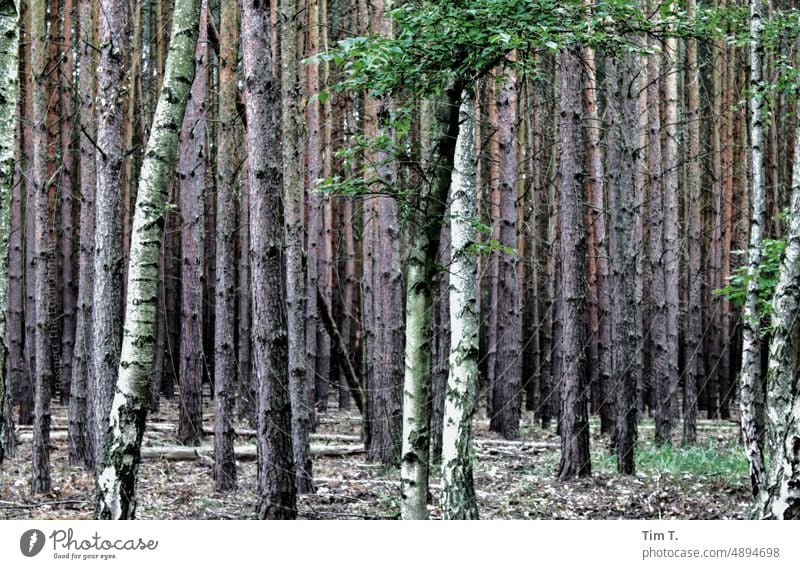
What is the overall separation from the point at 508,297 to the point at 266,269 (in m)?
7.47

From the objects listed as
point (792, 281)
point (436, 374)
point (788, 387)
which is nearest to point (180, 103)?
point (792, 281)

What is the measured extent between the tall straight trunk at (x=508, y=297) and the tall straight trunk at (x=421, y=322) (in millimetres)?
5806

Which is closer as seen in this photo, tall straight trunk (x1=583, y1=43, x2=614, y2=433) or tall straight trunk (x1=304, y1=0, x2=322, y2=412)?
tall straight trunk (x1=583, y1=43, x2=614, y2=433)

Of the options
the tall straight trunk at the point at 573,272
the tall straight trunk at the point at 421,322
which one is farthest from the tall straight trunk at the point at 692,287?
the tall straight trunk at the point at 421,322

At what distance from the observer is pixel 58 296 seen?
2003 centimetres

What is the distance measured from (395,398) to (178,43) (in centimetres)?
601

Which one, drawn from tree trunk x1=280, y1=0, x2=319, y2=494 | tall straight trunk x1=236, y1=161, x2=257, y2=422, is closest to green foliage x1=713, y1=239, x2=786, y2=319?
tree trunk x1=280, y1=0, x2=319, y2=494

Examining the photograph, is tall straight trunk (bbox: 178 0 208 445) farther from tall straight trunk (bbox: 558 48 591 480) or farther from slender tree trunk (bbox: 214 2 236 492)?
tall straight trunk (bbox: 558 48 591 480)

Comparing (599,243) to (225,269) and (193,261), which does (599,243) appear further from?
(225,269)

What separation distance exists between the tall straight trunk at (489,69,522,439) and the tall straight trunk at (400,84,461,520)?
581 cm

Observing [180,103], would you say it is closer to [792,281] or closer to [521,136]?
[792,281]

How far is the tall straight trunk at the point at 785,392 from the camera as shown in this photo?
15.1ft

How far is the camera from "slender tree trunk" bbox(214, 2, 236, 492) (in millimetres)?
9641
